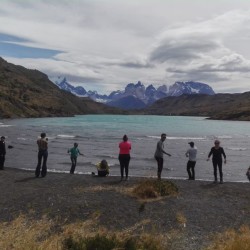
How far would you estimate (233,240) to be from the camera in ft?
41.8

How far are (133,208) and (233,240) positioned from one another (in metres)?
4.90

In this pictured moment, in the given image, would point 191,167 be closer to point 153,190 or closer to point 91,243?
point 153,190

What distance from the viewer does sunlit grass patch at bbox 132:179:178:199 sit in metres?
18.5

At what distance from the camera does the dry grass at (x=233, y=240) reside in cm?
1166

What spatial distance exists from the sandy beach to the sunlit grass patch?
41 centimetres

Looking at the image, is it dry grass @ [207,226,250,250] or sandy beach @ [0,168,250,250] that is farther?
sandy beach @ [0,168,250,250]

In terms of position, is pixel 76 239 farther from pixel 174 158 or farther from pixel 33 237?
pixel 174 158

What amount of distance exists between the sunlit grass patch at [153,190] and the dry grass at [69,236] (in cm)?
349

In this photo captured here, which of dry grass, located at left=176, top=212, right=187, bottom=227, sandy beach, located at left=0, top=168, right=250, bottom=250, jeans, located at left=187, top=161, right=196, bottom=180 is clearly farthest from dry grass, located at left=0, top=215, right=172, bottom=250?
jeans, located at left=187, top=161, right=196, bottom=180

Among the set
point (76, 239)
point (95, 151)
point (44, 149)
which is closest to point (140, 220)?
point (76, 239)

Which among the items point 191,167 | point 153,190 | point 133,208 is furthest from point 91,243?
point 191,167

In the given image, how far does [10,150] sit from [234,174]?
98.9ft

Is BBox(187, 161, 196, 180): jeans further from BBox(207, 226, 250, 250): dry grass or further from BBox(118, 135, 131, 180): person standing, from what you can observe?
BBox(207, 226, 250, 250): dry grass

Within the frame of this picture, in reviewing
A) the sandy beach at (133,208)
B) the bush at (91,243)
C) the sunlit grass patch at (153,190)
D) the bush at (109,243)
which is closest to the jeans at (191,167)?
the sandy beach at (133,208)
